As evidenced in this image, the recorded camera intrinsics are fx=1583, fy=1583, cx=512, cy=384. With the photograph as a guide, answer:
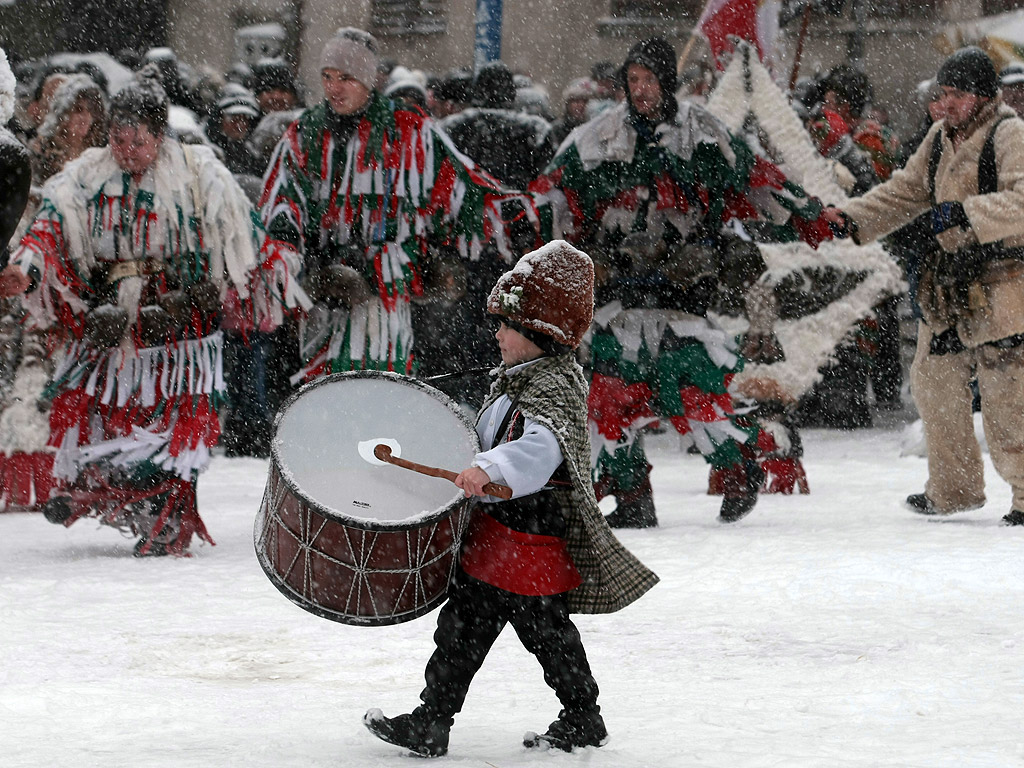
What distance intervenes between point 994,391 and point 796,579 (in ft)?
6.08

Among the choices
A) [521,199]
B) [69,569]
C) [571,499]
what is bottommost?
[69,569]

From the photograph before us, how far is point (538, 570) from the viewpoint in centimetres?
332

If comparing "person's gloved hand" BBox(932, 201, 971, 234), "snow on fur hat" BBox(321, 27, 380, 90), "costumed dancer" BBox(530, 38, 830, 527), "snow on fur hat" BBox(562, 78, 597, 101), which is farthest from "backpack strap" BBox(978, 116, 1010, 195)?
"snow on fur hat" BBox(562, 78, 597, 101)

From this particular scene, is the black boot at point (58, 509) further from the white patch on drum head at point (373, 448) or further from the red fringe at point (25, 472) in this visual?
the white patch on drum head at point (373, 448)

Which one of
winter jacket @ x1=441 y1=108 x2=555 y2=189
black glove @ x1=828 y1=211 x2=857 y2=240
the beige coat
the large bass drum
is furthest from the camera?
winter jacket @ x1=441 y1=108 x2=555 y2=189

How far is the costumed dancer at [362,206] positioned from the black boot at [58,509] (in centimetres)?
97

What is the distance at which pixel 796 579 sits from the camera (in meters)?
5.27

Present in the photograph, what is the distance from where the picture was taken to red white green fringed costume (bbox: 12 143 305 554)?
18.8 feet

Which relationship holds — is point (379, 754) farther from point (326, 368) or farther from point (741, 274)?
point (741, 274)

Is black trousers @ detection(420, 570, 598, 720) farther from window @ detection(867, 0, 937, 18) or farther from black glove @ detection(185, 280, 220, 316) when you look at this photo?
window @ detection(867, 0, 937, 18)

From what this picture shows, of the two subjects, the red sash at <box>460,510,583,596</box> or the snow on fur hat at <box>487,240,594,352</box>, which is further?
the snow on fur hat at <box>487,240,594,352</box>

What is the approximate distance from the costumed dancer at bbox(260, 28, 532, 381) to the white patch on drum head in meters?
2.74

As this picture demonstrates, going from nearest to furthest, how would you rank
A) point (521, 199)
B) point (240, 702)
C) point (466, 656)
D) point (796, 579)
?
1. point (466, 656)
2. point (240, 702)
3. point (796, 579)
4. point (521, 199)

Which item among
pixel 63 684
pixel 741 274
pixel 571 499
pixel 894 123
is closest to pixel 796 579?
pixel 741 274
